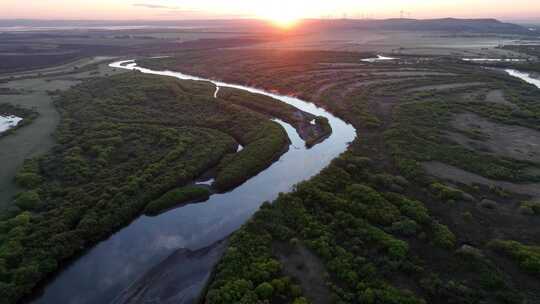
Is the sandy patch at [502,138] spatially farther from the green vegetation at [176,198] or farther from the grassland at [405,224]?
the green vegetation at [176,198]

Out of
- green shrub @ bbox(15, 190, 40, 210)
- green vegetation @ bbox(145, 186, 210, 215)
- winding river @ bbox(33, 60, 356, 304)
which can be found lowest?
winding river @ bbox(33, 60, 356, 304)

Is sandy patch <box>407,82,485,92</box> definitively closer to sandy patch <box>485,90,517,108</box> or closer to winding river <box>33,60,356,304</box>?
sandy patch <box>485,90,517,108</box>

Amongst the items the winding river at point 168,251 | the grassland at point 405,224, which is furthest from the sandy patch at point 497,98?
the winding river at point 168,251

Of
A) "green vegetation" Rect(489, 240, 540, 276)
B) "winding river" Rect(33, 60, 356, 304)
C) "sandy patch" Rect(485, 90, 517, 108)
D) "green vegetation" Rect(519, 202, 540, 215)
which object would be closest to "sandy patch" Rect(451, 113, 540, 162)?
"green vegetation" Rect(519, 202, 540, 215)

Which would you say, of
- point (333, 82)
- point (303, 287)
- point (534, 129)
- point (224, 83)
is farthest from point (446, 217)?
point (224, 83)

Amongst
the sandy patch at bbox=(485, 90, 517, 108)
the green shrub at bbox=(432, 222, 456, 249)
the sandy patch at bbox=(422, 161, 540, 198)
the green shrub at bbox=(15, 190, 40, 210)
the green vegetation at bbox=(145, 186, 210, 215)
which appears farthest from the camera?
the sandy patch at bbox=(485, 90, 517, 108)
